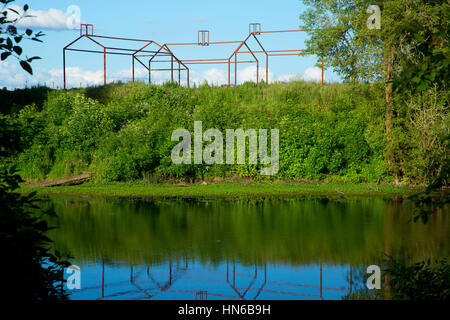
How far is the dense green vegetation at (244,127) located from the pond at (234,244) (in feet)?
10.6

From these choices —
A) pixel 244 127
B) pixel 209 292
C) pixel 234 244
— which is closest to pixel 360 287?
pixel 209 292

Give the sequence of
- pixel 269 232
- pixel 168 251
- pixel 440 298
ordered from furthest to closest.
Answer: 1. pixel 269 232
2. pixel 168 251
3. pixel 440 298

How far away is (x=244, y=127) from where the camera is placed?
21156mm

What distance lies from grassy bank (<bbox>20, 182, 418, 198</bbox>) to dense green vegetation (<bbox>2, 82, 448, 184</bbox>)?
933 millimetres

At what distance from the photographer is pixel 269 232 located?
40.3 feet

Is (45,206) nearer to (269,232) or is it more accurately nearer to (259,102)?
(269,232)

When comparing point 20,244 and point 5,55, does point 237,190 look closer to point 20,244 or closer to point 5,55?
point 20,244

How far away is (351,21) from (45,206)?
43.3 feet

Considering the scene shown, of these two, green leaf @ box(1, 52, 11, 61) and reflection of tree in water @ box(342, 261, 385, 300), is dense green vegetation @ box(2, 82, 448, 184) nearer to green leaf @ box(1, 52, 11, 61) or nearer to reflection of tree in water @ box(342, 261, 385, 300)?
reflection of tree in water @ box(342, 261, 385, 300)

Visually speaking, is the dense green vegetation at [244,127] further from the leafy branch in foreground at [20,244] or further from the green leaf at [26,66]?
the green leaf at [26,66]

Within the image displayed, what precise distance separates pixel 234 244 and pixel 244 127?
1056 cm

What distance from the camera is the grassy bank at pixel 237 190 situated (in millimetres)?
18234

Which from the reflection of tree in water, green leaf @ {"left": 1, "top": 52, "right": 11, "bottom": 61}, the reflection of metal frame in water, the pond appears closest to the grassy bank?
the pond
